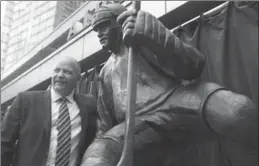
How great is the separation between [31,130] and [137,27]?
3.36ft

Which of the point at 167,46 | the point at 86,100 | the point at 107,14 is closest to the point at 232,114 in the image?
the point at 167,46

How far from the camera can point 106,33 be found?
208cm

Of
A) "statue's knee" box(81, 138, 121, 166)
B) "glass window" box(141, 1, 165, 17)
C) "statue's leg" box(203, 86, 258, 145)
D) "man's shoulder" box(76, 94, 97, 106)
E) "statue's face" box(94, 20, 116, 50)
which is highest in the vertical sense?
"glass window" box(141, 1, 165, 17)

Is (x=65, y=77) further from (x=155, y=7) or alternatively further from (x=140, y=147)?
(x=155, y=7)

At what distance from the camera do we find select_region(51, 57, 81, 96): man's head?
2.26 m

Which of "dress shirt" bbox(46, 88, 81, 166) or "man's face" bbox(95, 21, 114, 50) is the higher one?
"man's face" bbox(95, 21, 114, 50)

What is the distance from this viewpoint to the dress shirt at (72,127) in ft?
6.72

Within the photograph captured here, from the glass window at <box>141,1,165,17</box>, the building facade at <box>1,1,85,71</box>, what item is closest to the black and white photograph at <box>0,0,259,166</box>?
the glass window at <box>141,1,165,17</box>

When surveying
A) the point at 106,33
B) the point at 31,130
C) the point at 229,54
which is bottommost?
the point at 31,130

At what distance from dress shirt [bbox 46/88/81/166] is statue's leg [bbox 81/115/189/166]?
30 cm

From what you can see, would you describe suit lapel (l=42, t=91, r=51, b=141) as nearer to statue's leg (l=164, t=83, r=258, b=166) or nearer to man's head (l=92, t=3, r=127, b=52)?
man's head (l=92, t=3, r=127, b=52)

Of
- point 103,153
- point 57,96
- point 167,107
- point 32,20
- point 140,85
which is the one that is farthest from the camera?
point 32,20

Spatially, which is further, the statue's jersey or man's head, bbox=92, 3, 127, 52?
man's head, bbox=92, 3, 127, 52

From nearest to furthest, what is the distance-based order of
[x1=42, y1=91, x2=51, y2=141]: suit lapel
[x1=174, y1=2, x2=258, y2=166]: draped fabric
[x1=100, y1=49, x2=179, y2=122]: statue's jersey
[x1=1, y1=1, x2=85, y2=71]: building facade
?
1. [x1=100, y1=49, x2=179, y2=122]: statue's jersey
2. [x1=42, y1=91, x2=51, y2=141]: suit lapel
3. [x1=174, y1=2, x2=258, y2=166]: draped fabric
4. [x1=1, y1=1, x2=85, y2=71]: building facade
